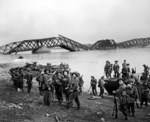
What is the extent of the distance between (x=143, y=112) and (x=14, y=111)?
20.8ft

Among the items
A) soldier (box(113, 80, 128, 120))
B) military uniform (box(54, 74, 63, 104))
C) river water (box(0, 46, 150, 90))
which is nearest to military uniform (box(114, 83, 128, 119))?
soldier (box(113, 80, 128, 120))

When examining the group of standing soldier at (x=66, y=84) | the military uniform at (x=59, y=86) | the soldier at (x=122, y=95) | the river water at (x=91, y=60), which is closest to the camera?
the soldier at (x=122, y=95)

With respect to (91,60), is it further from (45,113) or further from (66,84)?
(45,113)

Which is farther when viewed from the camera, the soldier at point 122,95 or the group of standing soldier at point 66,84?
the group of standing soldier at point 66,84

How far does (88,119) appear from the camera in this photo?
26.8 feet

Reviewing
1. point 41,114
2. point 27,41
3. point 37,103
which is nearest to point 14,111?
point 41,114

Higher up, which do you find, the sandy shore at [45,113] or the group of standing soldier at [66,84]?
the group of standing soldier at [66,84]

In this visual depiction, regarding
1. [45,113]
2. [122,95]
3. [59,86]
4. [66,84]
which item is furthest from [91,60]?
[122,95]

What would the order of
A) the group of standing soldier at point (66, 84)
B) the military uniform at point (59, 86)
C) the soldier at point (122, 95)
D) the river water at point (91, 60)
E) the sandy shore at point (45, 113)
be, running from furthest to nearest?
the river water at point (91, 60)
the military uniform at point (59, 86)
the group of standing soldier at point (66, 84)
the soldier at point (122, 95)
the sandy shore at point (45, 113)

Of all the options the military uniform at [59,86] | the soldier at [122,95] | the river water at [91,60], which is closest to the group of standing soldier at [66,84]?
the military uniform at [59,86]

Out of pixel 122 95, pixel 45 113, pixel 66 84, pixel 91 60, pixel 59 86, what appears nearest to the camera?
pixel 122 95

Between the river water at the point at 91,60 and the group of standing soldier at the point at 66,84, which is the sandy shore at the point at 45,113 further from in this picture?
the river water at the point at 91,60

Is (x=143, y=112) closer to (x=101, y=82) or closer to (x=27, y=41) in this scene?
(x=101, y=82)

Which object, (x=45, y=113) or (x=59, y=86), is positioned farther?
(x=59, y=86)
